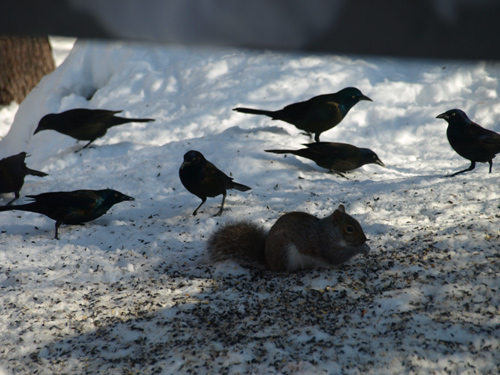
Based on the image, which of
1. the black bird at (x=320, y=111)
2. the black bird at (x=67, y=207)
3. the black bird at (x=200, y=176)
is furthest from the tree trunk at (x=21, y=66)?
the black bird at (x=200, y=176)

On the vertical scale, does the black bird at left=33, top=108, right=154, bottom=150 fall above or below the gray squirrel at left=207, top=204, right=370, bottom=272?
below

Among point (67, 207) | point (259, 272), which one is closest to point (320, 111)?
point (259, 272)

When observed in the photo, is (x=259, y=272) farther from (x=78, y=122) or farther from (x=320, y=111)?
(x=78, y=122)

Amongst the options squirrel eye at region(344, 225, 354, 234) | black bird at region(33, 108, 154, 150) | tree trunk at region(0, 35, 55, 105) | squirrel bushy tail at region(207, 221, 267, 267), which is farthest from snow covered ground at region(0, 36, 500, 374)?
tree trunk at region(0, 35, 55, 105)

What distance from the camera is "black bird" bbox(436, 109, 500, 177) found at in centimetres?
584

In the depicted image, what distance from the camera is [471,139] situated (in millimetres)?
5891

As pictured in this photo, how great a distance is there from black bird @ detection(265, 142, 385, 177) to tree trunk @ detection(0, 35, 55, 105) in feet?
29.8

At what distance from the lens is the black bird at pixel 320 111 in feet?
23.0

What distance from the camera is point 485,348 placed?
2.76 meters

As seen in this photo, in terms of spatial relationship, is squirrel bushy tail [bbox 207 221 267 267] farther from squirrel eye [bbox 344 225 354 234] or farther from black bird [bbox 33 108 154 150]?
black bird [bbox 33 108 154 150]

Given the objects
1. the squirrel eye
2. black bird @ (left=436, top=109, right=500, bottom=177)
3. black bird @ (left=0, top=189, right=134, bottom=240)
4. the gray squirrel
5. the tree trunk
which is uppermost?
black bird @ (left=436, top=109, right=500, bottom=177)

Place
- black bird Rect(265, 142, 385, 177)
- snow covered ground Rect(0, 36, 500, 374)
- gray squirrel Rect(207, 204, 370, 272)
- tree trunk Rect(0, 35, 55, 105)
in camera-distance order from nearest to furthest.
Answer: snow covered ground Rect(0, 36, 500, 374)
gray squirrel Rect(207, 204, 370, 272)
black bird Rect(265, 142, 385, 177)
tree trunk Rect(0, 35, 55, 105)

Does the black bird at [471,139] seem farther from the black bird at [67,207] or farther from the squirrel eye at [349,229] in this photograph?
the black bird at [67,207]

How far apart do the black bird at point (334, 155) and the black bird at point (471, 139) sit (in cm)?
122
